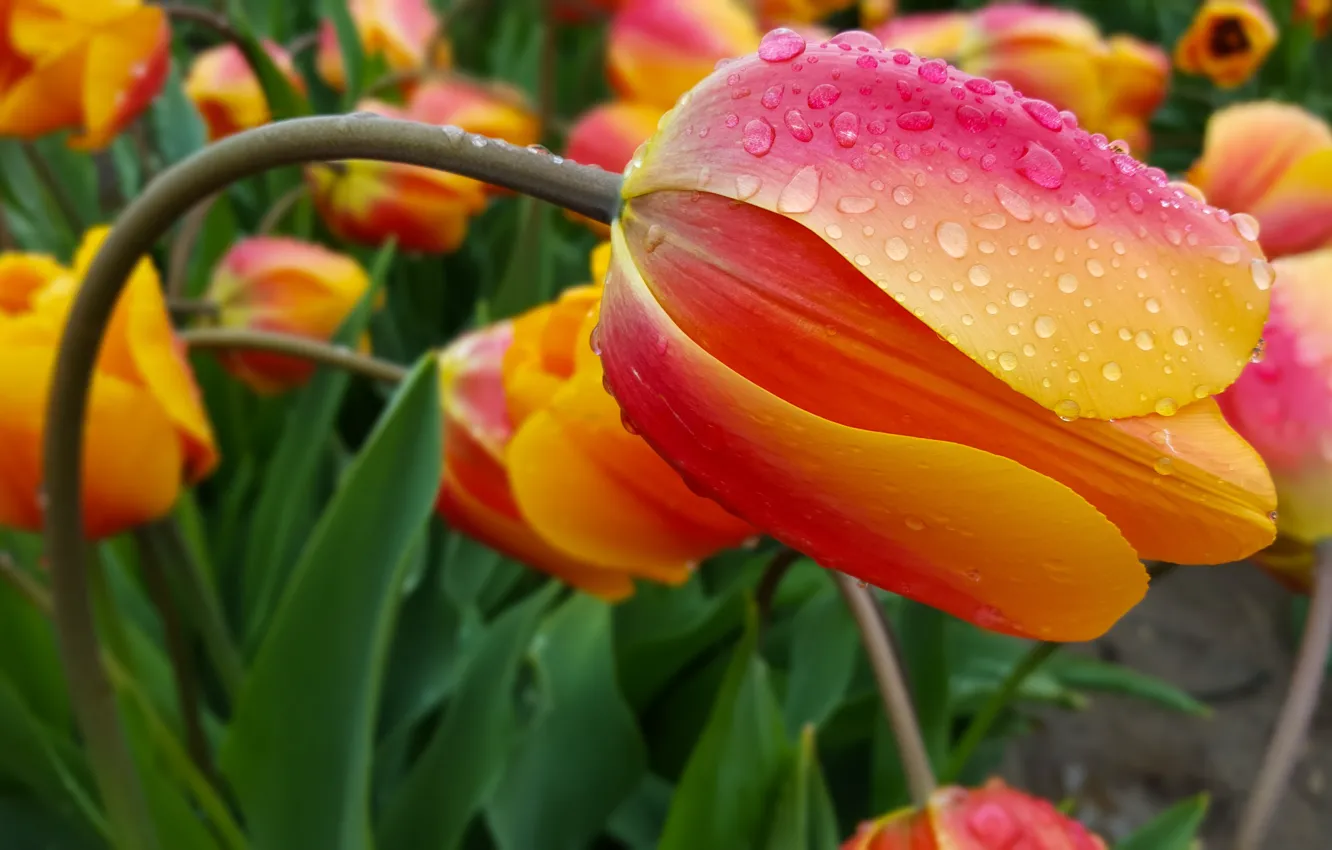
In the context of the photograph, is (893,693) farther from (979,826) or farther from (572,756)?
(572,756)

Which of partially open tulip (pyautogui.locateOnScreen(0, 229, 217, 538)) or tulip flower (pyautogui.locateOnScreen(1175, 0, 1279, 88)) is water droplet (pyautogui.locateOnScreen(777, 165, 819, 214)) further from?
tulip flower (pyautogui.locateOnScreen(1175, 0, 1279, 88))

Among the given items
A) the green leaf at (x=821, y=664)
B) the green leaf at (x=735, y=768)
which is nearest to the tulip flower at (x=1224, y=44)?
the green leaf at (x=821, y=664)

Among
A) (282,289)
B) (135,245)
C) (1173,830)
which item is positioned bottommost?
(1173,830)

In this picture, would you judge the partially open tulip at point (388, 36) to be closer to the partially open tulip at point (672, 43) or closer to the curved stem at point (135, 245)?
the partially open tulip at point (672, 43)

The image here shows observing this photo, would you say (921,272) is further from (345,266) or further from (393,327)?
(393,327)

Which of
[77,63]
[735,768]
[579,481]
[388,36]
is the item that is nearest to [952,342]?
[579,481]

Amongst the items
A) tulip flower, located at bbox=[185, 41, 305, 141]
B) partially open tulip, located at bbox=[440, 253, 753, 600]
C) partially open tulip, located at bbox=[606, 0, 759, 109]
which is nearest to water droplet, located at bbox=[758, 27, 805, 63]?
partially open tulip, located at bbox=[440, 253, 753, 600]
